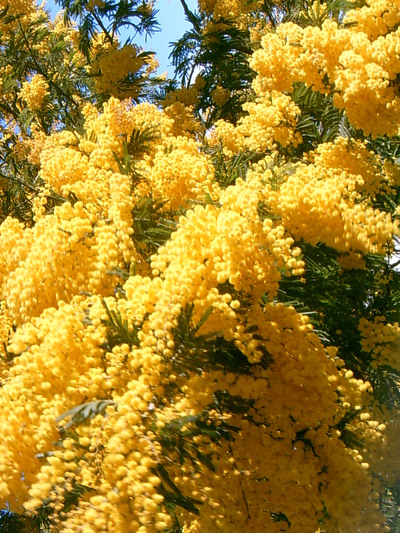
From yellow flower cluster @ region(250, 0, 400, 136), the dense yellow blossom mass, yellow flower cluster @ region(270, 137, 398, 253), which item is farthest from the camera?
yellow flower cluster @ region(250, 0, 400, 136)

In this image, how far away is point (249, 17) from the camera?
298 inches

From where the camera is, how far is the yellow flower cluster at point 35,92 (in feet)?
23.3

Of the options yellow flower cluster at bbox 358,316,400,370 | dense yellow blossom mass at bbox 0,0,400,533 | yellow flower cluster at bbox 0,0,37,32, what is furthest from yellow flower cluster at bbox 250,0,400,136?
yellow flower cluster at bbox 0,0,37,32

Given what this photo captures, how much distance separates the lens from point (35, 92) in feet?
23.2

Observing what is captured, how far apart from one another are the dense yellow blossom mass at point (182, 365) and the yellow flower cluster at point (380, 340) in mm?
736

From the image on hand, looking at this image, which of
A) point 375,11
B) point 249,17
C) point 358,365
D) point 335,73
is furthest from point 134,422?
point 249,17

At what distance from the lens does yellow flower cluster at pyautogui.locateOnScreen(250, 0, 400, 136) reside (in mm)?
3580

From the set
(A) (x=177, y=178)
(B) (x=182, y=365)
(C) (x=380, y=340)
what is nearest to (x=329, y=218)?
(A) (x=177, y=178)

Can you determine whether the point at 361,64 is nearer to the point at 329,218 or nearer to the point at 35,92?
the point at 329,218

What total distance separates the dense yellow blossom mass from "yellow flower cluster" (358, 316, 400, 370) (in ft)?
2.41

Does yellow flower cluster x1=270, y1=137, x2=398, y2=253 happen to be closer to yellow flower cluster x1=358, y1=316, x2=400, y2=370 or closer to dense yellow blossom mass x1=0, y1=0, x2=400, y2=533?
dense yellow blossom mass x1=0, y1=0, x2=400, y2=533

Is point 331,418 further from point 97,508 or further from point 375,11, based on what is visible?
point 375,11

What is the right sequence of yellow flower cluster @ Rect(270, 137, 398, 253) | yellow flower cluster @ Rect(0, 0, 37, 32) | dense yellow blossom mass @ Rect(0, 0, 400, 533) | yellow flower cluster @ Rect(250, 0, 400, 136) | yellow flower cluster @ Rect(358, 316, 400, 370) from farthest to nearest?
yellow flower cluster @ Rect(0, 0, 37, 32) < yellow flower cluster @ Rect(358, 316, 400, 370) < yellow flower cluster @ Rect(250, 0, 400, 136) < yellow flower cluster @ Rect(270, 137, 398, 253) < dense yellow blossom mass @ Rect(0, 0, 400, 533)

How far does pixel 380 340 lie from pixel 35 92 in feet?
17.1
